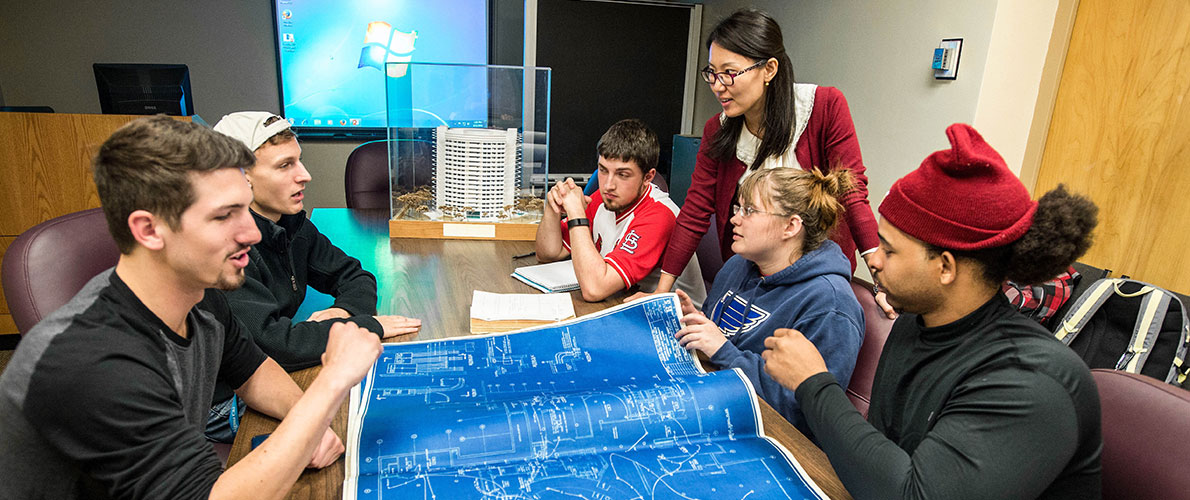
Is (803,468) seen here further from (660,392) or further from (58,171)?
(58,171)

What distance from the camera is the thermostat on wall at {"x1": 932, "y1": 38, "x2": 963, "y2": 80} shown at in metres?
2.54

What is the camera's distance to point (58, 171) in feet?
8.87

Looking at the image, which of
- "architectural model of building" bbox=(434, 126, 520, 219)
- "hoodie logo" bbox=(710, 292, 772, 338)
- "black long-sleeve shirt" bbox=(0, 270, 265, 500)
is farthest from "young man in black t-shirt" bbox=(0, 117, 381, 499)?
"architectural model of building" bbox=(434, 126, 520, 219)

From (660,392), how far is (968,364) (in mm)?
453

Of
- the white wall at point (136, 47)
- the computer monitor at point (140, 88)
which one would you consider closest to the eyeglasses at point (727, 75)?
the computer monitor at point (140, 88)

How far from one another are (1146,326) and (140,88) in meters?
4.21

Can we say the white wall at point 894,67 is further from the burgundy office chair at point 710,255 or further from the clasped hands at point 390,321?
the clasped hands at point 390,321

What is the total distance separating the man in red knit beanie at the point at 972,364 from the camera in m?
0.81

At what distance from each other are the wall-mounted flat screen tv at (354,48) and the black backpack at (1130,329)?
13.2 ft

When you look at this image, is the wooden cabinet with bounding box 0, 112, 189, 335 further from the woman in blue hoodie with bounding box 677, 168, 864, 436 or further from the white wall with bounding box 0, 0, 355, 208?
the woman in blue hoodie with bounding box 677, 168, 864, 436

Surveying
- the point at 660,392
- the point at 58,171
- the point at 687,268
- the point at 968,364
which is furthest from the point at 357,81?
the point at 968,364

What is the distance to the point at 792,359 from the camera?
3.45 feet

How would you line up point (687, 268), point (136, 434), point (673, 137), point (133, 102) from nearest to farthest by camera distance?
point (136, 434) → point (687, 268) → point (133, 102) → point (673, 137)

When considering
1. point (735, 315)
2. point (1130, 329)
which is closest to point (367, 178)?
point (735, 315)
